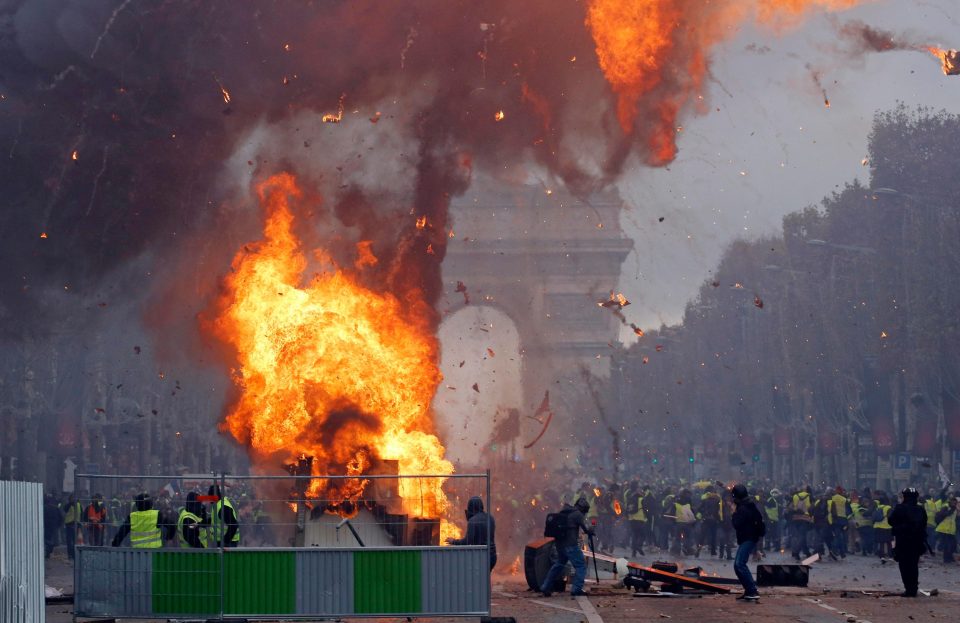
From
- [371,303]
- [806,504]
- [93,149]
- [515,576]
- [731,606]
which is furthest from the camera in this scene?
[806,504]

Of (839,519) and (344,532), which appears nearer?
(344,532)

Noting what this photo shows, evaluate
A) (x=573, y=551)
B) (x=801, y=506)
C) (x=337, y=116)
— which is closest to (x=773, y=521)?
(x=801, y=506)

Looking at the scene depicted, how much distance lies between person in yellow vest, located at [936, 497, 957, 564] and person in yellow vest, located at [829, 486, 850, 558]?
7.89 ft

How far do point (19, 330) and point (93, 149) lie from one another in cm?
751

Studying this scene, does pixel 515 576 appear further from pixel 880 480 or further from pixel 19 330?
pixel 880 480

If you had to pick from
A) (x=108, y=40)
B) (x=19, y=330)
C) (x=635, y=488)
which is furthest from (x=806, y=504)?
(x=108, y=40)

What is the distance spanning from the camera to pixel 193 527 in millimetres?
15336

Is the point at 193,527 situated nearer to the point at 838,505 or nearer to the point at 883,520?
the point at 838,505

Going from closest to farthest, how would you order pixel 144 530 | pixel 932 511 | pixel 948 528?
pixel 144 530, pixel 948 528, pixel 932 511

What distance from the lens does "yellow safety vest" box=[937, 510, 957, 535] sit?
31484 millimetres

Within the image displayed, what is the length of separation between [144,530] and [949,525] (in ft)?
67.1

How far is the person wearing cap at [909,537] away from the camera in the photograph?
21.1 meters

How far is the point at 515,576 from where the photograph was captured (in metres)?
26.4

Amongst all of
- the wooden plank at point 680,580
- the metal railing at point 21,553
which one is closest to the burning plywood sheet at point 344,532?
the metal railing at point 21,553
